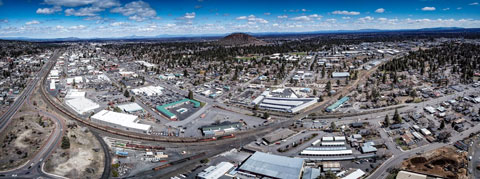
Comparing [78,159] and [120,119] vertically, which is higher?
[120,119]

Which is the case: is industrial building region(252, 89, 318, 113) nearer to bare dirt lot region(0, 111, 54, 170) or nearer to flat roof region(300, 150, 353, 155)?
flat roof region(300, 150, 353, 155)

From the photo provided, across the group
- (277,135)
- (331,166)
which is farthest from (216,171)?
(331,166)

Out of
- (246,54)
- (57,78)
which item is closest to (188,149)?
(57,78)

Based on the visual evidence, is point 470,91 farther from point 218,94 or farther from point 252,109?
point 218,94

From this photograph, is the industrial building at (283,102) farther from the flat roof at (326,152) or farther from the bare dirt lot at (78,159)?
the bare dirt lot at (78,159)

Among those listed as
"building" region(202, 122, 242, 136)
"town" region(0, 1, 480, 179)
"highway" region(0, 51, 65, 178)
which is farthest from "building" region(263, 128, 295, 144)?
"highway" region(0, 51, 65, 178)

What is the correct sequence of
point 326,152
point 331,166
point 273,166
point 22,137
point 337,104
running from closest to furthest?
point 273,166 < point 331,166 < point 326,152 < point 22,137 < point 337,104

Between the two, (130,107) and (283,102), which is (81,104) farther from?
(283,102)
